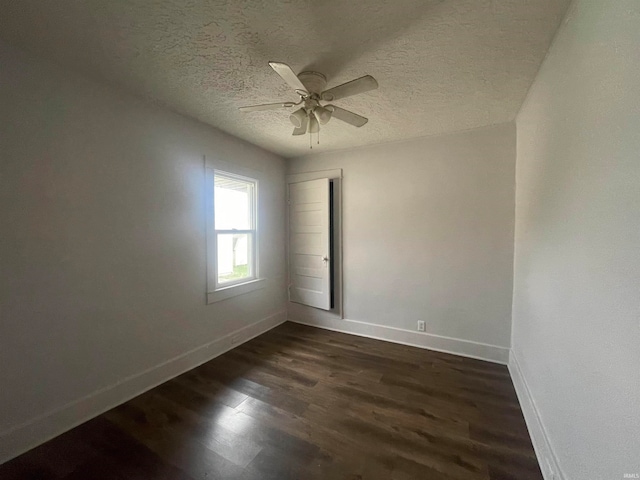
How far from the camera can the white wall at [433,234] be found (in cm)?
251

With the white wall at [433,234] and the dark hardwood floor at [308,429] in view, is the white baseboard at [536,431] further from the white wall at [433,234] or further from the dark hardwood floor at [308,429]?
the white wall at [433,234]

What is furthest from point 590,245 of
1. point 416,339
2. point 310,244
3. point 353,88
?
point 310,244

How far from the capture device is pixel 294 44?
1428mm

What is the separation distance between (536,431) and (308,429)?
142cm

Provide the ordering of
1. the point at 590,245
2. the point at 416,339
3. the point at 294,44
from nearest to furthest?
1. the point at 590,245
2. the point at 294,44
3. the point at 416,339

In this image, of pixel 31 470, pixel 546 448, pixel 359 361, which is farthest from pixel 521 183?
pixel 31 470

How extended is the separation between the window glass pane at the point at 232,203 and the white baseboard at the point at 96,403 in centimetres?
133

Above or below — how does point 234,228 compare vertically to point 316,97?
below

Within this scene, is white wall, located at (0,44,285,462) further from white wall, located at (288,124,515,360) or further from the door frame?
white wall, located at (288,124,515,360)

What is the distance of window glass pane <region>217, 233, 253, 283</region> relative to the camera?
9.52ft

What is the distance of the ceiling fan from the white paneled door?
1.42 metres

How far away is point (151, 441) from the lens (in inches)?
61.5

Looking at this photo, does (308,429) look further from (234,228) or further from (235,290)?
(234,228)

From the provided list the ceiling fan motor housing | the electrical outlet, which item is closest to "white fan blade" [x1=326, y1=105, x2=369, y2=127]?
the ceiling fan motor housing
